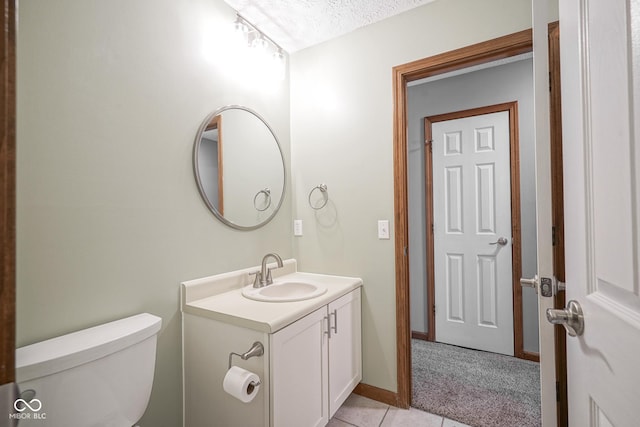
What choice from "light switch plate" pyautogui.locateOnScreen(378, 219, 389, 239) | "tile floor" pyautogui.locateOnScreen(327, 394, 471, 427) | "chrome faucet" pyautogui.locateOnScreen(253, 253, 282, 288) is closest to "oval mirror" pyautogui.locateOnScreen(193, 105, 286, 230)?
"chrome faucet" pyautogui.locateOnScreen(253, 253, 282, 288)

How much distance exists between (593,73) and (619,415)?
2.08 ft

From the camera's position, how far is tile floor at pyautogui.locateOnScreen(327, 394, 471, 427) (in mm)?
1619

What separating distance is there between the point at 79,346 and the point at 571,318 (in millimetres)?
1382

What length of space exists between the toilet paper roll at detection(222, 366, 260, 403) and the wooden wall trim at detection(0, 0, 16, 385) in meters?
0.69

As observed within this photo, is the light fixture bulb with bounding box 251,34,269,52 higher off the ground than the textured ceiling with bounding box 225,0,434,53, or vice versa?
the textured ceiling with bounding box 225,0,434,53

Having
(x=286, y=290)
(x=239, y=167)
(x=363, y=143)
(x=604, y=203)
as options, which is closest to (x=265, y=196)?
(x=239, y=167)

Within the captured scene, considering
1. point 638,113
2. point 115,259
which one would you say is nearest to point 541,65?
point 638,113

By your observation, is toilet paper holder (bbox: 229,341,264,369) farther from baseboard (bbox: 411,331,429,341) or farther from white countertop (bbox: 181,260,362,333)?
baseboard (bbox: 411,331,429,341)

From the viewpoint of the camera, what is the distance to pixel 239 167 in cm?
174

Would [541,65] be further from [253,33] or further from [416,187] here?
[416,187]

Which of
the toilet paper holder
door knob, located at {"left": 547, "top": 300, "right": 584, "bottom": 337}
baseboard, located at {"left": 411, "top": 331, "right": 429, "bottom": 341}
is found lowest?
baseboard, located at {"left": 411, "top": 331, "right": 429, "bottom": 341}

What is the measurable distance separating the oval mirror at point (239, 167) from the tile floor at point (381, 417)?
1.25 m

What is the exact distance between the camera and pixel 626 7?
0.47 meters

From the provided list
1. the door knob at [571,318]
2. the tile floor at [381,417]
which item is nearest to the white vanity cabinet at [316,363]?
the tile floor at [381,417]
